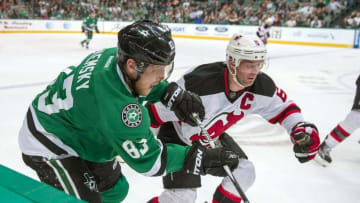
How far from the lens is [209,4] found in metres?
18.0

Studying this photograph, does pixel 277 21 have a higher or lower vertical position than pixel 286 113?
lower

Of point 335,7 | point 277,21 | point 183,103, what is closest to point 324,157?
point 183,103

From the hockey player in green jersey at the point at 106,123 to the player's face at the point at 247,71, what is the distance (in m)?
0.60

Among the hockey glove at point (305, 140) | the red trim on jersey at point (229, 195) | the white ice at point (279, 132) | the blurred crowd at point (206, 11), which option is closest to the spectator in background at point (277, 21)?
the blurred crowd at point (206, 11)

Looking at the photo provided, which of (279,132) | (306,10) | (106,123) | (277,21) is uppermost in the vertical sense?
(106,123)

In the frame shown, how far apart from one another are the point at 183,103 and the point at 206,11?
54.2ft

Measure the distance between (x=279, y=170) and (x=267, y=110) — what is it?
1.24 metres

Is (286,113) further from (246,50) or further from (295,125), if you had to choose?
(246,50)

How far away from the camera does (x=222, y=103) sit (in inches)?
84.2

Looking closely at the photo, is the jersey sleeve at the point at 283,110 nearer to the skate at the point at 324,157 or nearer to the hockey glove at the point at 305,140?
the hockey glove at the point at 305,140

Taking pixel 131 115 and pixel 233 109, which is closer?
pixel 131 115

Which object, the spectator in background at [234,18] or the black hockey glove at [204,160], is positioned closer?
the black hockey glove at [204,160]

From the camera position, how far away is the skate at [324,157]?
344cm

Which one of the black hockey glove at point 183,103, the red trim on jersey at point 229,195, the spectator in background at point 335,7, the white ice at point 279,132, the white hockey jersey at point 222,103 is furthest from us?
the spectator in background at point 335,7
